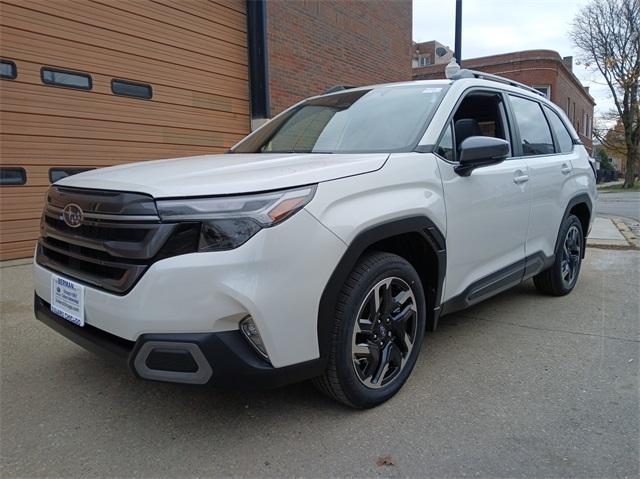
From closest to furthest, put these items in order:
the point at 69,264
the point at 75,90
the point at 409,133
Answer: the point at 69,264, the point at 409,133, the point at 75,90

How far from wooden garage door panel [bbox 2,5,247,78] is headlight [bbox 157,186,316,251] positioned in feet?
16.0

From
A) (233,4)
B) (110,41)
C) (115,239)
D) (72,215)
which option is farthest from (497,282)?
(233,4)

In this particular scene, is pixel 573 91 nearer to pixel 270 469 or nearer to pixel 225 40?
pixel 225 40

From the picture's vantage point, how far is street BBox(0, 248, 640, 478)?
7.11ft

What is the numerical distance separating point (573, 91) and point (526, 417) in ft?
123

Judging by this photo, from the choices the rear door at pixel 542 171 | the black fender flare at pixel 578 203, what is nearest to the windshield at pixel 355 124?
the rear door at pixel 542 171

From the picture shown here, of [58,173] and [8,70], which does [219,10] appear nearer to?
[8,70]

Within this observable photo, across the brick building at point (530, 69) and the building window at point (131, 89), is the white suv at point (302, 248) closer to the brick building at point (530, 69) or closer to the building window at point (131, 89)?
the building window at point (131, 89)

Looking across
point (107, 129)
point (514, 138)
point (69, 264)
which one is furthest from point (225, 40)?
point (69, 264)

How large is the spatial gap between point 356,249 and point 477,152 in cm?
115

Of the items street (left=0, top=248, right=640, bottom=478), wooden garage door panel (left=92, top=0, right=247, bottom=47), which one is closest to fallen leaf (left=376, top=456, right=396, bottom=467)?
street (left=0, top=248, right=640, bottom=478)

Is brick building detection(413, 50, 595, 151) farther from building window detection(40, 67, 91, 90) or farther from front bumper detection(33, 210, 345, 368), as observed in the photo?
front bumper detection(33, 210, 345, 368)

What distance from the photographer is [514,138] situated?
3844mm

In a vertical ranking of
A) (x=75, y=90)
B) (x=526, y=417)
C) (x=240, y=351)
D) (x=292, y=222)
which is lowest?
(x=526, y=417)
